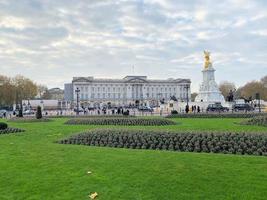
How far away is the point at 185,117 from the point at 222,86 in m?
119

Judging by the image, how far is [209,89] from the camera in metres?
80.5

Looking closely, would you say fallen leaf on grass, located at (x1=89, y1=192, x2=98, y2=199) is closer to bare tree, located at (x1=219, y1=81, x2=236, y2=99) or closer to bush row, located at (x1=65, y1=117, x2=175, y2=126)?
bush row, located at (x1=65, y1=117, x2=175, y2=126)

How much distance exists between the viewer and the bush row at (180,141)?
14367mm

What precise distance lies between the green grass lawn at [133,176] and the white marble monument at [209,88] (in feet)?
226

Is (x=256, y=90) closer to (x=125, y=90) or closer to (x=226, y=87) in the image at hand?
(x=226, y=87)

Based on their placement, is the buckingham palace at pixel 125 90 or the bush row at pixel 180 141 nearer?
the bush row at pixel 180 141

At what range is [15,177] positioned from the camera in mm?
9688

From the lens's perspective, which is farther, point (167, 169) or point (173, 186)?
point (167, 169)

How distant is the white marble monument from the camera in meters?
80.1

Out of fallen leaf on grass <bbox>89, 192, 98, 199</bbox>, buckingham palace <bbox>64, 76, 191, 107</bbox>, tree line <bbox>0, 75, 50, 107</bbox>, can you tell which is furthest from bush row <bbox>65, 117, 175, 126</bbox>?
buckingham palace <bbox>64, 76, 191, 107</bbox>

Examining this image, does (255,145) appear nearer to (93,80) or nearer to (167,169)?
(167,169)

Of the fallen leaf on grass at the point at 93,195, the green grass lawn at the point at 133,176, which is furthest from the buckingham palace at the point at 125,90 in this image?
the fallen leaf on grass at the point at 93,195

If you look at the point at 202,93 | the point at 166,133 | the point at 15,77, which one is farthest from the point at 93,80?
the point at 166,133

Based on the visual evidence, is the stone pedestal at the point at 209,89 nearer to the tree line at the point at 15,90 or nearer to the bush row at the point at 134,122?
the tree line at the point at 15,90
